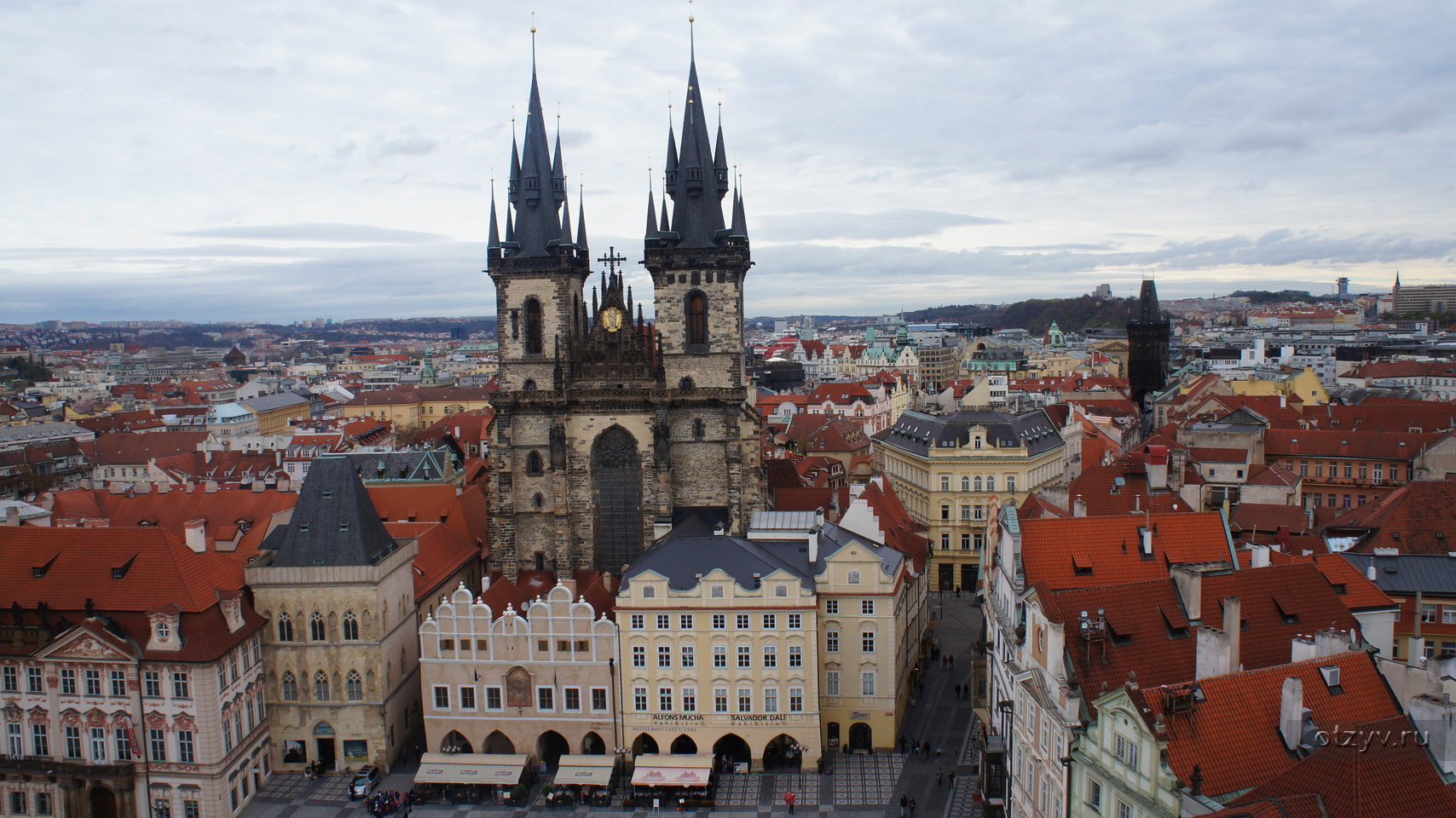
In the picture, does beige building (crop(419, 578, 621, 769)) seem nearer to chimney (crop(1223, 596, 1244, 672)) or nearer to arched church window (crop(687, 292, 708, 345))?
arched church window (crop(687, 292, 708, 345))

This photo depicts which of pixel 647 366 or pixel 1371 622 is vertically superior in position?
pixel 647 366

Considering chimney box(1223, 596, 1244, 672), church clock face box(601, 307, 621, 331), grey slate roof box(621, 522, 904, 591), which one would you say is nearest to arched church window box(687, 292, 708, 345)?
church clock face box(601, 307, 621, 331)

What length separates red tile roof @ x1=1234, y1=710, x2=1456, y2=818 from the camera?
78.7 ft

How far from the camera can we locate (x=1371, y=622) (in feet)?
143

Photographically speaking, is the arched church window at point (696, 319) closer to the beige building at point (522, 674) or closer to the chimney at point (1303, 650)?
the beige building at point (522, 674)

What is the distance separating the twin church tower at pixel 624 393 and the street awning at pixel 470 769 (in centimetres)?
1747

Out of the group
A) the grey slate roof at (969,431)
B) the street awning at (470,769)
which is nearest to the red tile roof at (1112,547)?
the street awning at (470,769)

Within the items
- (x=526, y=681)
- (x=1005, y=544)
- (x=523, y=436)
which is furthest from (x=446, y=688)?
(x=1005, y=544)

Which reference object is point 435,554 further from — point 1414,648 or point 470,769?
point 1414,648

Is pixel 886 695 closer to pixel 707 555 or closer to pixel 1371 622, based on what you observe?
pixel 707 555

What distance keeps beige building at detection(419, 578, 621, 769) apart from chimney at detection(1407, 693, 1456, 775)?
33.8 m

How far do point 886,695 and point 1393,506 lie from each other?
31.3 meters

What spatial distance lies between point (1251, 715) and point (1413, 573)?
26.0m

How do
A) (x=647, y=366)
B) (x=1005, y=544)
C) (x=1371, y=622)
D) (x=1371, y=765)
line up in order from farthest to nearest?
(x=647, y=366) < (x=1005, y=544) < (x=1371, y=622) < (x=1371, y=765)
